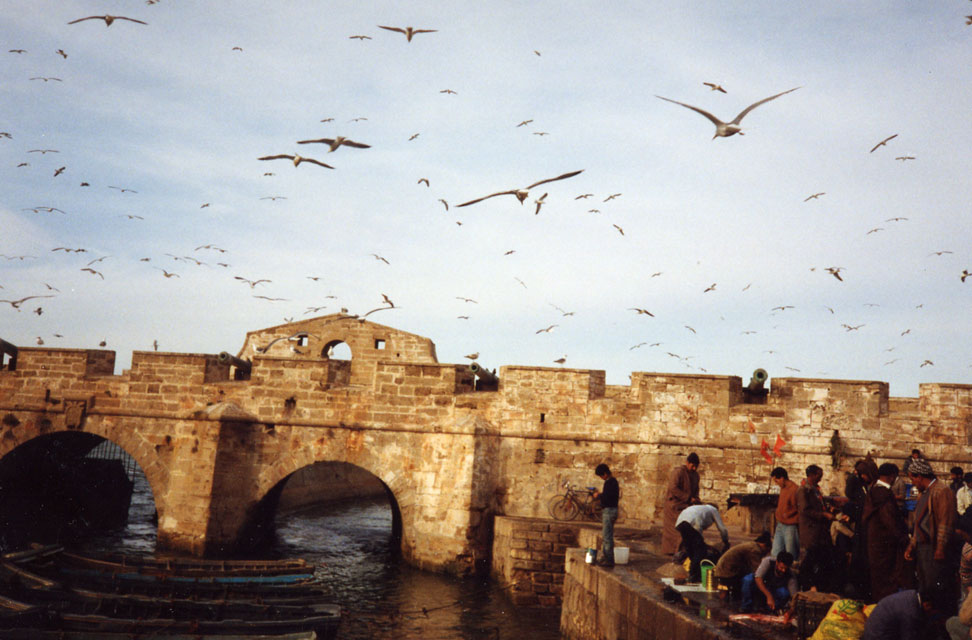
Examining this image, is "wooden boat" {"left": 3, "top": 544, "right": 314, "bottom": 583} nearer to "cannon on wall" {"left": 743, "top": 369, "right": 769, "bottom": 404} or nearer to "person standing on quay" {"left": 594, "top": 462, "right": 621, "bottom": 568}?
"person standing on quay" {"left": 594, "top": 462, "right": 621, "bottom": 568}

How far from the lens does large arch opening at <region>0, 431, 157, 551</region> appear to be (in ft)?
65.7

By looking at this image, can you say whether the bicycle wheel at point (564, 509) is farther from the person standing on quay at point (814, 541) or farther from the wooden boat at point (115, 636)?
the person standing on quay at point (814, 541)

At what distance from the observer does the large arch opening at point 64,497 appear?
65.7 feet

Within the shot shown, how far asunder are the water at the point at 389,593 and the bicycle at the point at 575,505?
7.17 feet

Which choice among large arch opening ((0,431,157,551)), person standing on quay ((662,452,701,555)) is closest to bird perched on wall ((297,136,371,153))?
person standing on quay ((662,452,701,555))

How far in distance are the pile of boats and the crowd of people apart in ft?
19.4

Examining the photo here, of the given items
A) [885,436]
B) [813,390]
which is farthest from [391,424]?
Result: [885,436]

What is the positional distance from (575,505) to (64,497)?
601 inches

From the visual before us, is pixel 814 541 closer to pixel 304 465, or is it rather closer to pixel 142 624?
pixel 142 624

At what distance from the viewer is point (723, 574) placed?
9.15 m

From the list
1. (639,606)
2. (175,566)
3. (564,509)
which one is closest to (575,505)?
(564,509)

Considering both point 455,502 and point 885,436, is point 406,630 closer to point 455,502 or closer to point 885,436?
point 455,502

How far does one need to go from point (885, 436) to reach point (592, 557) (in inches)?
335

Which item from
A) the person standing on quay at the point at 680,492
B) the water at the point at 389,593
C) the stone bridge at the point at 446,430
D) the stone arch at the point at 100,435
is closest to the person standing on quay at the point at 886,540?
the person standing on quay at the point at 680,492
